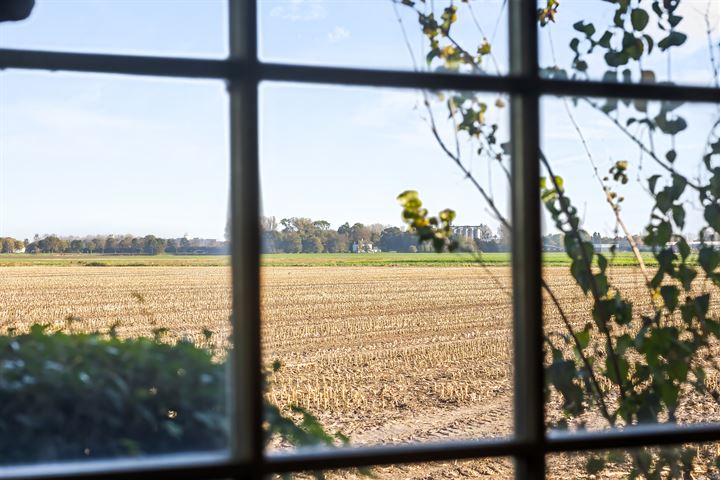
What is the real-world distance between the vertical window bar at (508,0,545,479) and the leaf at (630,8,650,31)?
2.81 ft

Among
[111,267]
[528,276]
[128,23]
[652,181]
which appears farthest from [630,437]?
[111,267]

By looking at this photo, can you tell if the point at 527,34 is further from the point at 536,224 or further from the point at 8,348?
the point at 8,348

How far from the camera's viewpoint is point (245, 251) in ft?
2.67

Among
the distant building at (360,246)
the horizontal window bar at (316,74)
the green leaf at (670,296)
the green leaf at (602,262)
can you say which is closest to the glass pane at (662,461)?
the green leaf at (670,296)

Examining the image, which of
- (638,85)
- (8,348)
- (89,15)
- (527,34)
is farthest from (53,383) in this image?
(89,15)

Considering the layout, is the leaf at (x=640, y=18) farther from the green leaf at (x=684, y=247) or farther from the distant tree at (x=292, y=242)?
the distant tree at (x=292, y=242)

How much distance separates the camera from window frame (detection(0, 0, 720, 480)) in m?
0.79

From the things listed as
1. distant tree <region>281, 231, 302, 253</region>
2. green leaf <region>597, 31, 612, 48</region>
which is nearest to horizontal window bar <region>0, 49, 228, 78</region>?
green leaf <region>597, 31, 612, 48</region>

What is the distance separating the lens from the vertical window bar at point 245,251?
2.65 feet

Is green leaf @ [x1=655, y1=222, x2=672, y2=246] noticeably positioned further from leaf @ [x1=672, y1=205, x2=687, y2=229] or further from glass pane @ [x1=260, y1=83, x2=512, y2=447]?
glass pane @ [x1=260, y1=83, x2=512, y2=447]

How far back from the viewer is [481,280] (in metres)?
11.0

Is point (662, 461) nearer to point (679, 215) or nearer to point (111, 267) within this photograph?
point (679, 215)

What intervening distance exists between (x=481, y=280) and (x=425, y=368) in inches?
67.5

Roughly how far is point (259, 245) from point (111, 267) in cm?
921
